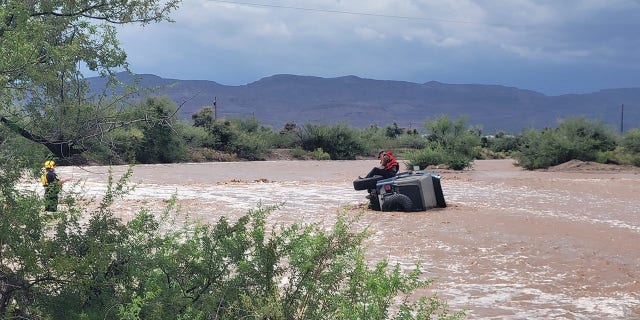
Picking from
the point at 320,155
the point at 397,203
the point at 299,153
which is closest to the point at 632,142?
the point at 320,155

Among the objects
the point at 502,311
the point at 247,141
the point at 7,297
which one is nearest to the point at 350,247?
the point at 7,297

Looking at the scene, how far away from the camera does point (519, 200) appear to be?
75.6ft

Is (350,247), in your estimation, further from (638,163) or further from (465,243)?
(638,163)

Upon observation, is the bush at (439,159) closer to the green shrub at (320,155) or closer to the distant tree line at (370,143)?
the distant tree line at (370,143)

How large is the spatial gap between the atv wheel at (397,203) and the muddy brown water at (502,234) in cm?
35

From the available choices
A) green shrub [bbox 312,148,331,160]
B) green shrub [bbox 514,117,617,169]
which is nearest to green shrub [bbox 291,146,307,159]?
green shrub [bbox 312,148,331,160]

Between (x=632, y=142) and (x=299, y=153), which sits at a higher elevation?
(x=632, y=142)

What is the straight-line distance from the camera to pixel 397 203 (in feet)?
58.5

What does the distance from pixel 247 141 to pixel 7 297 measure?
5441cm

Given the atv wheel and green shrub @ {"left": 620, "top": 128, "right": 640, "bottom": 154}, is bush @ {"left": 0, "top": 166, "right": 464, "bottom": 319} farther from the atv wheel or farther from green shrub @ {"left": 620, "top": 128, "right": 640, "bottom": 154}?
green shrub @ {"left": 620, "top": 128, "right": 640, "bottom": 154}

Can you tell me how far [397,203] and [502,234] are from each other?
143 inches

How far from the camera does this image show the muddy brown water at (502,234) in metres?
9.20

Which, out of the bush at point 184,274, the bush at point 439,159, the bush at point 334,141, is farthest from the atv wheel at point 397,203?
the bush at point 334,141

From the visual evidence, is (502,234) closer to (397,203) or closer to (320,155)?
(397,203)
